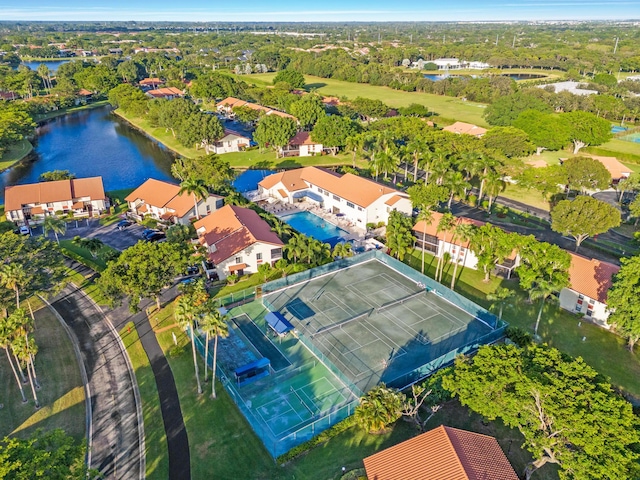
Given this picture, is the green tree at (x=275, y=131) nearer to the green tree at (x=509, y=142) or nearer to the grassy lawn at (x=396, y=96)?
the green tree at (x=509, y=142)

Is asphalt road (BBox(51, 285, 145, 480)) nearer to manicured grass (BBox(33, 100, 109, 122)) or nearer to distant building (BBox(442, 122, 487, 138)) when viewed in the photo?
distant building (BBox(442, 122, 487, 138))

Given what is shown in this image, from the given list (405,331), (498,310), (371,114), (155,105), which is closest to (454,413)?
(405,331)

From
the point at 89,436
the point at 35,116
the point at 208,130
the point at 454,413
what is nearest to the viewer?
the point at 89,436

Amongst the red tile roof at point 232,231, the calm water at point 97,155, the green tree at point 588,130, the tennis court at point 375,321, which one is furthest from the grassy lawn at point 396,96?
the tennis court at point 375,321

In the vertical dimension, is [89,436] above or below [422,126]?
below

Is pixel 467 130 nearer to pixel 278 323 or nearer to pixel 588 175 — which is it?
pixel 588 175

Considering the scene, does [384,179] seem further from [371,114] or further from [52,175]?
[52,175]
